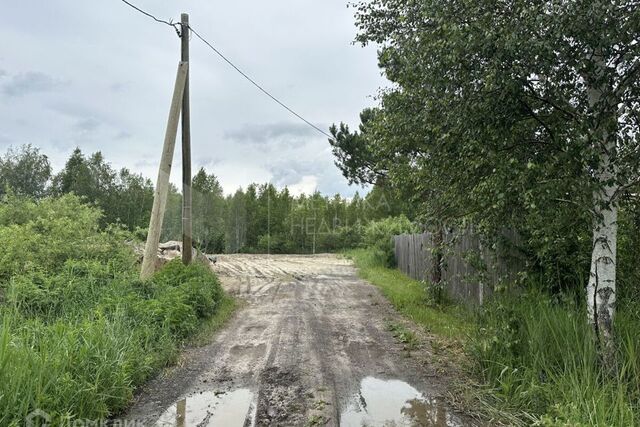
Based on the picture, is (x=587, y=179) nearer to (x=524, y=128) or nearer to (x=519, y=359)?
(x=524, y=128)

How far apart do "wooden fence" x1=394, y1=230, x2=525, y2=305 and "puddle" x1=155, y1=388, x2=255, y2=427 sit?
2.59 metres

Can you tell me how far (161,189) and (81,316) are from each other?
3.48m

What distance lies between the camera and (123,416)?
3.47 meters

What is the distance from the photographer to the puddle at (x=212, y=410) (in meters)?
3.33

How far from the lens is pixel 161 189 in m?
8.01

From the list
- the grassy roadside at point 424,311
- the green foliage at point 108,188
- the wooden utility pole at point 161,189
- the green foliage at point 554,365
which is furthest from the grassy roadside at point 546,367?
the green foliage at point 108,188

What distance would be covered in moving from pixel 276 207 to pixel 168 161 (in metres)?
28.5

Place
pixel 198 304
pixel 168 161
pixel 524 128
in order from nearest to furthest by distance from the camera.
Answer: pixel 524 128 → pixel 198 304 → pixel 168 161

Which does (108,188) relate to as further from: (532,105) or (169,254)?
(532,105)

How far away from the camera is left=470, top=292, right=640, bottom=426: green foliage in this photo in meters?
3.05

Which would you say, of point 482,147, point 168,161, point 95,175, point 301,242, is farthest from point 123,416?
point 95,175

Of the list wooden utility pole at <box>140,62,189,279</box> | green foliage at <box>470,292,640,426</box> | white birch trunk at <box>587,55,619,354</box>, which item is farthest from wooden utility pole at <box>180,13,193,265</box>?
white birch trunk at <box>587,55,619,354</box>

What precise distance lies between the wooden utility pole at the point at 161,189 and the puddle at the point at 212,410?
440cm

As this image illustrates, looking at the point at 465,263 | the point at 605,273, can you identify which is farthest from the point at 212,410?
the point at 465,263
